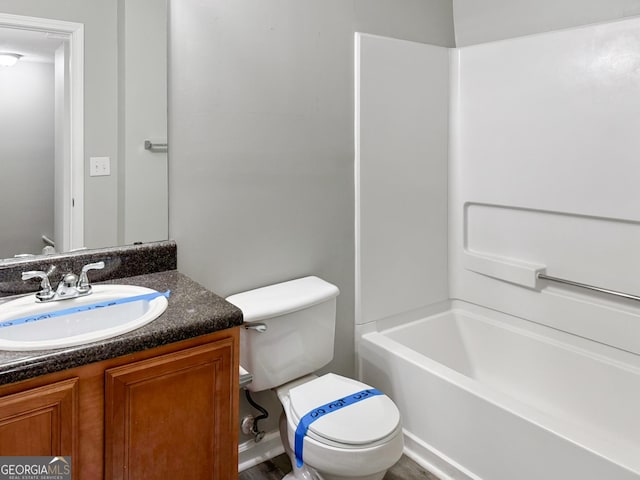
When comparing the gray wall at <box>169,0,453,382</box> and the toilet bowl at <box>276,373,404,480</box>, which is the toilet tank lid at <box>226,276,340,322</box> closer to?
the gray wall at <box>169,0,453,382</box>

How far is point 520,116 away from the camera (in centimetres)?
230

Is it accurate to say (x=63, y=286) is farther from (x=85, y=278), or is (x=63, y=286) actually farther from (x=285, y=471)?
(x=285, y=471)

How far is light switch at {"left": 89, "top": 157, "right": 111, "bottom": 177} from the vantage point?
1.66 metres

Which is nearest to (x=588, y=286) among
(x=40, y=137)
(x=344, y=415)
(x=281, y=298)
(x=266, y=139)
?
(x=344, y=415)

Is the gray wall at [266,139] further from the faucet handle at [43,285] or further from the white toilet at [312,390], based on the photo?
the faucet handle at [43,285]

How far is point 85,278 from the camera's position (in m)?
1.54

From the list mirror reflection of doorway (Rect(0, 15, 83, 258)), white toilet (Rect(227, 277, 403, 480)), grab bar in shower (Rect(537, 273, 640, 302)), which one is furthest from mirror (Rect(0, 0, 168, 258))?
grab bar in shower (Rect(537, 273, 640, 302))

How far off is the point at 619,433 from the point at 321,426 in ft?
4.23

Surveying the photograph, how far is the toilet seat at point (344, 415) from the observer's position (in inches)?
61.9

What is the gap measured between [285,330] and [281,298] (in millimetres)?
123

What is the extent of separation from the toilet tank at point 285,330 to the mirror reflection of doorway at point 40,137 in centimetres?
67

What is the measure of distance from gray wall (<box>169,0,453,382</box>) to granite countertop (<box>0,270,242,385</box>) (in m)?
0.25

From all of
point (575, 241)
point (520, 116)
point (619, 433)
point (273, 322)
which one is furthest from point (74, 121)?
point (619, 433)

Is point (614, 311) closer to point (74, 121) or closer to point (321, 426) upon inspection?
point (321, 426)
